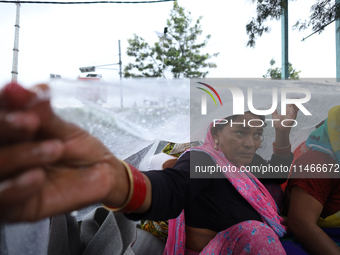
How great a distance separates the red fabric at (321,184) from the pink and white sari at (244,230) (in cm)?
22

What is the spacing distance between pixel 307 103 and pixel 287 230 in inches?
28.2

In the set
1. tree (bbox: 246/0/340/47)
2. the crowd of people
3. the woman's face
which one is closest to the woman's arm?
the crowd of people

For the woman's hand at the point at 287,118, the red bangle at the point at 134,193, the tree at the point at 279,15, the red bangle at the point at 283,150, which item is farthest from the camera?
the tree at the point at 279,15

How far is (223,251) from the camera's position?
110cm

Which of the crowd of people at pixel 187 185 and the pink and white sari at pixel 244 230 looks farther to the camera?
the pink and white sari at pixel 244 230

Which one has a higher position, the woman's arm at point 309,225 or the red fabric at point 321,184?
the red fabric at point 321,184

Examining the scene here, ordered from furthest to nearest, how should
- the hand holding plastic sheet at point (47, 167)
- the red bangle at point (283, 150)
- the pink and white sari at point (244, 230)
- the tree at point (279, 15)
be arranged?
the tree at point (279, 15)
the red bangle at point (283, 150)
the pink and white sari at point (244, 230)
the hand holding plastic sheet at point (47, 167)

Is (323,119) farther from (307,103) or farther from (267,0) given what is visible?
(267,0)

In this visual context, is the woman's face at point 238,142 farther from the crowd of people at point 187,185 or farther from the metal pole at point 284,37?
the metal pole at point 284,37

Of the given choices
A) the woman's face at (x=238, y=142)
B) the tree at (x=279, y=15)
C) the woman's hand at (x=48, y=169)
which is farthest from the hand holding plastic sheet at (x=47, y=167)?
the tree at (x=279, y=15)

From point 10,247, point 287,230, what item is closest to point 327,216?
point 287,230

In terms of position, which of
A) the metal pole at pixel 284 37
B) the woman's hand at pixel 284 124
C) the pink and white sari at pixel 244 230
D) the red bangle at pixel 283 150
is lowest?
the pink and white sari at pixel 244 230

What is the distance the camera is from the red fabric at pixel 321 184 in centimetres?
116

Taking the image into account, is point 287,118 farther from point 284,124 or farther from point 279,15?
point 279,15
